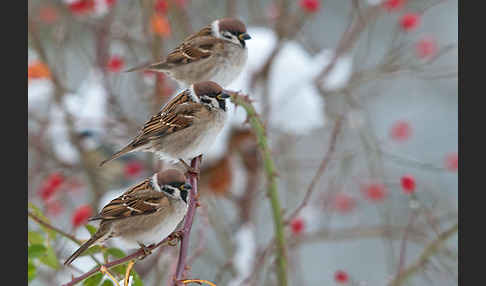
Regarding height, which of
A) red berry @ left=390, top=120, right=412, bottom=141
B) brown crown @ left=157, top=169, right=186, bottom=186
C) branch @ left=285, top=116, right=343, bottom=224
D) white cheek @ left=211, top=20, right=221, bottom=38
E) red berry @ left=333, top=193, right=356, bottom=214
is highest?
red berry @ left=390, top=120, right=412, bottom=141

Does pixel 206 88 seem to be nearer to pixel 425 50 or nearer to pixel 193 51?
pixel 193 51

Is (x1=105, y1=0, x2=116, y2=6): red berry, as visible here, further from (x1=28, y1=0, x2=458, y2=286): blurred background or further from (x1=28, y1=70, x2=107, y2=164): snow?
(x1=28, y1=70, x2=107, y2=164): snow

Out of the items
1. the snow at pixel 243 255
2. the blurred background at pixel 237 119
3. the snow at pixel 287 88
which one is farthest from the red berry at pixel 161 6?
the snow at pixel 243 255

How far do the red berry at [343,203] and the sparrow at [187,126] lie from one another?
187cm

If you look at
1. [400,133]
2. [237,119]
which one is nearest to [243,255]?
[237,119]

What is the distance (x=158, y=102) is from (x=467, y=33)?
1208 mm

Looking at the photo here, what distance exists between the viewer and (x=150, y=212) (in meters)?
1.05

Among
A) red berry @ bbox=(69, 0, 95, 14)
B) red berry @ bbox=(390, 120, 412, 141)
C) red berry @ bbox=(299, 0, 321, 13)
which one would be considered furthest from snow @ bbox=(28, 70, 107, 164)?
red berry @ bbox=(390, 120, 412, 141)

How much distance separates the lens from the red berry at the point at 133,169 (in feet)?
8.61

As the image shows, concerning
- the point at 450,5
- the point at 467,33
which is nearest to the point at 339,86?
the point at 467,33

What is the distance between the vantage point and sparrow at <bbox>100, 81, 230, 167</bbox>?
3.80 ft

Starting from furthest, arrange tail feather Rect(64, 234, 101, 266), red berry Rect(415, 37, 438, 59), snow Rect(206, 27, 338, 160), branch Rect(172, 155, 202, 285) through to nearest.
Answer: red berry Rect(415, 37, 438, 59) → snow Rect(206, 27, 338, 160) → tail feather Rect(64, 234, 101, 266) → branch Rect(172, 155, 202, 285)

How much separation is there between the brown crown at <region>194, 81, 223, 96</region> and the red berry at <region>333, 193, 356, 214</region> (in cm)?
191

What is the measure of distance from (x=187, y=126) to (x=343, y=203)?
194cm
